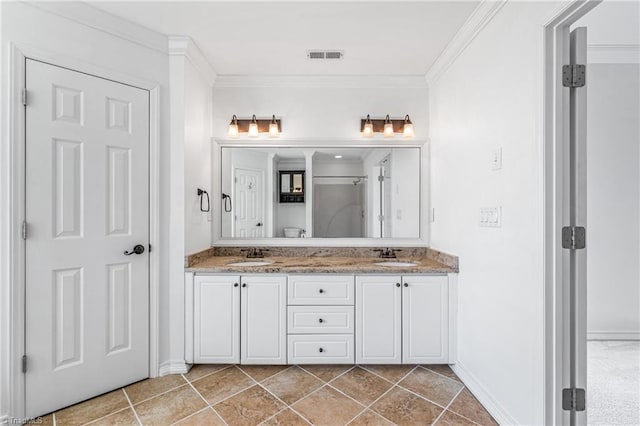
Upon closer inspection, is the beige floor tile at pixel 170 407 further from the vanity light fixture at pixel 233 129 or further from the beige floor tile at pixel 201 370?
the vanity light fixture at pixel 233 129

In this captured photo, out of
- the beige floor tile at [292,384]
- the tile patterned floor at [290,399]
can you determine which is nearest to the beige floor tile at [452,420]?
the tile patterned floor at [290,399]

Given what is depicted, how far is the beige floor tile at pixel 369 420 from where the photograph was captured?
69.2 inches

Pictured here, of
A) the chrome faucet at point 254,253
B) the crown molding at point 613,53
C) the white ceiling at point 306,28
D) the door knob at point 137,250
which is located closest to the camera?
the white ceiling at point 306,28

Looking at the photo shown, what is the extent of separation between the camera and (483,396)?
6.35 feet

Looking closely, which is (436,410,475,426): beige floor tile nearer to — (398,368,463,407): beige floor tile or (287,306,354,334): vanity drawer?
(398,368,463,407): beige floor tile

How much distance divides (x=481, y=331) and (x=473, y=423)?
52 centimetres

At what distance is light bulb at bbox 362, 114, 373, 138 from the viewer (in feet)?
9.43

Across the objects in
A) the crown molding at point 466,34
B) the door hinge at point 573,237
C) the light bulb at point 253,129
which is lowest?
the door hinge at point 573,237

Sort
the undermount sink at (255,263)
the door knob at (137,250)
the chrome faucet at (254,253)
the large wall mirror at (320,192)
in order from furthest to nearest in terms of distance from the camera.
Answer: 1. the large wall mirror at (320,192)
2. the chrome faucet at (254,253)
3. the undermount sink at (255,263)
4. the door knob at (137,250)

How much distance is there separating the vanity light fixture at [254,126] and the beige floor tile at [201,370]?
196cm

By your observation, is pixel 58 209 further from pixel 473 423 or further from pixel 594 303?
pixel 594 303

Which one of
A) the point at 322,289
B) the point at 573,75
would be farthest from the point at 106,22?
the point at 573,75

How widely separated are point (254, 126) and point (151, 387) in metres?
2.18

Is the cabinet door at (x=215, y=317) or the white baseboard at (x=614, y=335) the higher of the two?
the cabinet door at (x=215, y=317)
